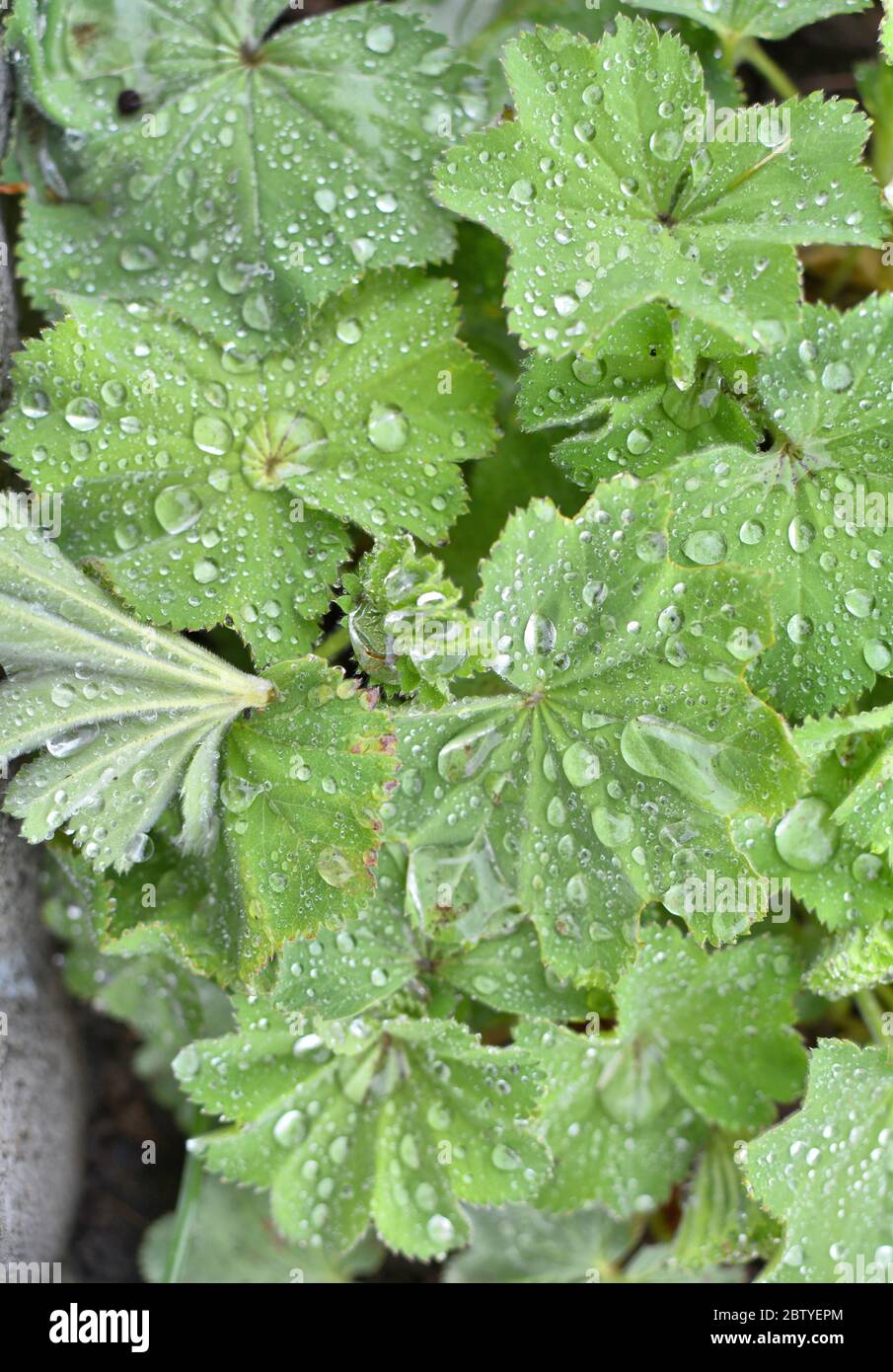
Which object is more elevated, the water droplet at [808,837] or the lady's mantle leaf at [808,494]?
the lady's mantle leaf at [808,494]

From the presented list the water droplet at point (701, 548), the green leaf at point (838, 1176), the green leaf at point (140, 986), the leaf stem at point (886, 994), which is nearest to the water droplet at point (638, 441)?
the water droplet at point (701, 548)

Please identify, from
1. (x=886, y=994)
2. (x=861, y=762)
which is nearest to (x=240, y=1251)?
(x=886, y=994)

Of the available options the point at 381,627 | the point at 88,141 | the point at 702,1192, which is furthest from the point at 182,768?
the point at 702,1192

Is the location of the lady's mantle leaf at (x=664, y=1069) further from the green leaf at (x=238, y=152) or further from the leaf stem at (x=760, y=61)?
the leaf stem at (x=760, y=61)

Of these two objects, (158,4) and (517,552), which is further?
(158,4)

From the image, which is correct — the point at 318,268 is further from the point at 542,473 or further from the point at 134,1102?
the point at 134,1102

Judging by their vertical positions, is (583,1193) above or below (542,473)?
below
